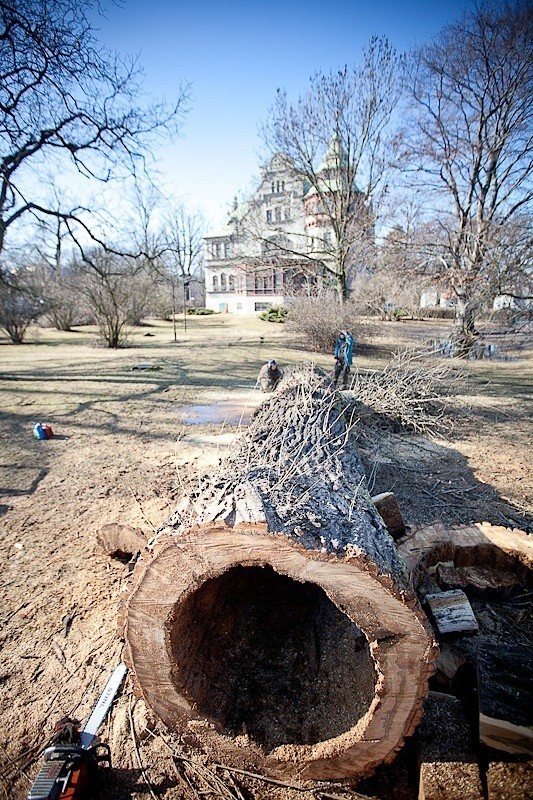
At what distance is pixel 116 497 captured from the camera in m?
4.69

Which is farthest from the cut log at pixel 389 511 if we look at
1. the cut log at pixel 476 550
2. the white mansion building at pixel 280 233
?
the white mansion building at pixel 280 233

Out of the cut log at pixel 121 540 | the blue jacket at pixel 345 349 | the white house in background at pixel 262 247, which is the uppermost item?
the white house in background at pixel 262 247

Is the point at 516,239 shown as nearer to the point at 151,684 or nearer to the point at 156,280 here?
the point at 151,684

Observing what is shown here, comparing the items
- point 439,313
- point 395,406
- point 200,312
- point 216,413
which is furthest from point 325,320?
point 200,312

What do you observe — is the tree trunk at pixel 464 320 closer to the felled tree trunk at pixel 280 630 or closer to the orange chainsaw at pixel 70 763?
the felled tree trunk at pixel 280 630

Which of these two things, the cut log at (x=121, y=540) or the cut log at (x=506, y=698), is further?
the cut log at (x=121, y=540)

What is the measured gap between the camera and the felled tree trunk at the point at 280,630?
65.1 inches

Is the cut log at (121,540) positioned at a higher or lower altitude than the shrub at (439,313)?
lower

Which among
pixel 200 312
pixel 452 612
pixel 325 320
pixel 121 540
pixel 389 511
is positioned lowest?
pixel 121 540

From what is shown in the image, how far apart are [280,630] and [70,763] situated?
1.34 m

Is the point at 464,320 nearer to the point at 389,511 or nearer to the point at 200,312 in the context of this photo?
the point at 389,511

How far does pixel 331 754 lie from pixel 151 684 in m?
0.88

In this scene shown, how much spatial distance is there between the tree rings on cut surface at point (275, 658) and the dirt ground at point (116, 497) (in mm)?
191

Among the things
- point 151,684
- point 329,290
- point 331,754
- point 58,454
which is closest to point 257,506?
point 151,684
